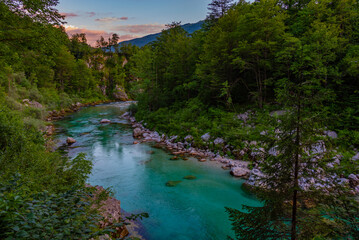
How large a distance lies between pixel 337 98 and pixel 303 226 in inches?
508

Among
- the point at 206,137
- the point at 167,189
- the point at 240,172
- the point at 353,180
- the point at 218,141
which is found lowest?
the point at 167,189

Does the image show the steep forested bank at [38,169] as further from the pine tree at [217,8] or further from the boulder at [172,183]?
the pine tree at [217,8]

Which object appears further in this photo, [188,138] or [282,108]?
[188,138]

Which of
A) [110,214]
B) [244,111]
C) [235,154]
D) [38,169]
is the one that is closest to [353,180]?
[235,154]

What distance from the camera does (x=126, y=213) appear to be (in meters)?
7.50

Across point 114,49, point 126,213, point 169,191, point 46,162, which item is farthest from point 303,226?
point 114,49

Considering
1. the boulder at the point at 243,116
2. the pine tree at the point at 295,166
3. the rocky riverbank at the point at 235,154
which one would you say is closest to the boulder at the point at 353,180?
the rocky riverbank at the point at 235,154

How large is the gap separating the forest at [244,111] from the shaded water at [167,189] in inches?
84.9

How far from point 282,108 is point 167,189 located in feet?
24.5

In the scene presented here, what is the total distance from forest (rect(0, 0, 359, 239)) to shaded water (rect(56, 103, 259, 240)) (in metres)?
2.16

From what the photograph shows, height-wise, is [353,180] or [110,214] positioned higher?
[110,214]

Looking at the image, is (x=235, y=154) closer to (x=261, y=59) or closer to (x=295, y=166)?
(x=261, y=59)

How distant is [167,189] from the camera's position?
9719 mm

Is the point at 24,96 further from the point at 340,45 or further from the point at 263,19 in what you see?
the point at 340,45
